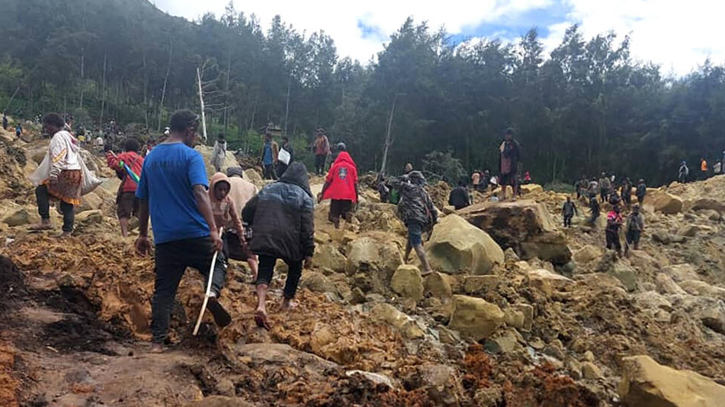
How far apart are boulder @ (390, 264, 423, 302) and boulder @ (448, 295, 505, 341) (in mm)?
757

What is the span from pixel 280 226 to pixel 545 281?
444 centimetres

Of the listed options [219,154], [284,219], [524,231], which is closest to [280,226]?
[284,219]

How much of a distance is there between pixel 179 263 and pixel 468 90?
35749 mm

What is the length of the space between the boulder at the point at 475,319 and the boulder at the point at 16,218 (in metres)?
5.69

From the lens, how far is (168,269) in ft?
12.0

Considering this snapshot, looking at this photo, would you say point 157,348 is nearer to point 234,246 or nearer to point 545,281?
point 234,246

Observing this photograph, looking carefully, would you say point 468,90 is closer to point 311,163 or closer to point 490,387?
point 311,163

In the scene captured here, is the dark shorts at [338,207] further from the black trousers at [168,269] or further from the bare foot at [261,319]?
the black trousers at [168,269]

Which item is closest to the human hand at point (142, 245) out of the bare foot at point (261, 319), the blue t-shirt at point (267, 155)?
the bare foot at point (261, 319)

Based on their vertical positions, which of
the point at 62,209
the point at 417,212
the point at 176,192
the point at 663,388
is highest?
the point at 176,192

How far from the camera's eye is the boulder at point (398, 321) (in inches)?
199

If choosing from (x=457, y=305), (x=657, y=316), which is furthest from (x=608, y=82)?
(x=457, y=305)

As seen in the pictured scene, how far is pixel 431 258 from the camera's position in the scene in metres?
7.67

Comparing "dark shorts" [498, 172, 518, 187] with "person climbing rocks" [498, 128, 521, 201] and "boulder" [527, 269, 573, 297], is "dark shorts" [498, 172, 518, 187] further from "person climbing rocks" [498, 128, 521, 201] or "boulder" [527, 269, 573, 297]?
"boulder" [527, 269, 573, 297]
